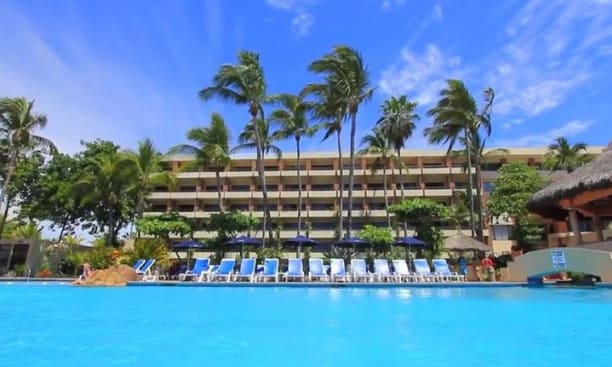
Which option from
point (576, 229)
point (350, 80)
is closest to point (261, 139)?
point (350, 80)

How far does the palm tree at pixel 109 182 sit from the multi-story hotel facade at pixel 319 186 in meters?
8.97

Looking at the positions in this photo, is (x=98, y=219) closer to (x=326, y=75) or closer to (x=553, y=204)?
(x=326, y=75)

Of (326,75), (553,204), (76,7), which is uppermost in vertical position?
(326,75)

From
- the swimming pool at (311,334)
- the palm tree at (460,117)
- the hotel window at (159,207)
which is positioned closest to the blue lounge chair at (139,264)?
the swimming pool at (311,334)

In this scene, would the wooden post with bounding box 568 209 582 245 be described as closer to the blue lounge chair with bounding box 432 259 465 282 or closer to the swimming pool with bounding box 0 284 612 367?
the blue lounge chair with bounding box 432 259 465 282

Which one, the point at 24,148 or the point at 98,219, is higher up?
the point at 24,148

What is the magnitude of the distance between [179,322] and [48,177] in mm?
28554

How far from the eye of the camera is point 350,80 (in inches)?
940

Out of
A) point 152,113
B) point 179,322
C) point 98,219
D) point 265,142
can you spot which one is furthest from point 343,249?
point 98,219

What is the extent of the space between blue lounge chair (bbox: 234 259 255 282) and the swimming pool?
797 cm

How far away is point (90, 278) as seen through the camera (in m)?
17.1

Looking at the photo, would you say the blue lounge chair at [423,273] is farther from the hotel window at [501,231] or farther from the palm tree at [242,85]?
the hotel window at [501,231]

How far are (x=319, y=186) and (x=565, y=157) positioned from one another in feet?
64.8

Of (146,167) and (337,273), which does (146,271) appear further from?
(146,167)
